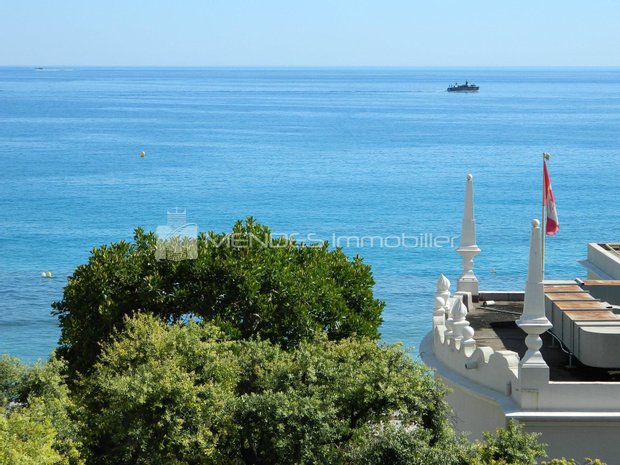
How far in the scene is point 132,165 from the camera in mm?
115312

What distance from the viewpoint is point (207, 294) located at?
2694 centimetres

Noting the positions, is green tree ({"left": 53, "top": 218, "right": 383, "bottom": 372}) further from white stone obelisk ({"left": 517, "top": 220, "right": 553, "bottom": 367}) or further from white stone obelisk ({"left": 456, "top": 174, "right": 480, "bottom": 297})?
white stone obelisk ({"left": 517, "top": 220, "right": 553, "bottom": 367})

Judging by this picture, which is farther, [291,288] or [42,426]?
[291,288]

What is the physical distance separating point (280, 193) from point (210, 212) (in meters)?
8.79

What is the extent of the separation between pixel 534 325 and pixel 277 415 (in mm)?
4526

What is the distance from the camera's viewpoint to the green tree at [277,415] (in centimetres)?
1800

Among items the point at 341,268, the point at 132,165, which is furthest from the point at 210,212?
the point at 341,268

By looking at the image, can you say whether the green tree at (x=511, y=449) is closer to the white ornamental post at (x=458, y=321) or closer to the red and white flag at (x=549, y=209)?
the white ornamental post at (x=458, y=321)

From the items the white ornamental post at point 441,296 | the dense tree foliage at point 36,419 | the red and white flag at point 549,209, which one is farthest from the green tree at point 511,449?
the white ornamental post at point 441,296

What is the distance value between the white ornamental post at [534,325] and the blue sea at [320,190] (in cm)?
3786

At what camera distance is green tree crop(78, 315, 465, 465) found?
18.0 m

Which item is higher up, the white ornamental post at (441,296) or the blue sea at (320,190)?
the white ornamental post at (441,296)

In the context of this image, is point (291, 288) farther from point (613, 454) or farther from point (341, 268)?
point (613, 454)

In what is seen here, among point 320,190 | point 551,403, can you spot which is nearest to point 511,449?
point 551,403
